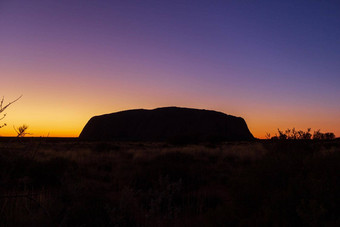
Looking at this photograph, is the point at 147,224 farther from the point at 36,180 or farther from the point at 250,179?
the point at 36,180

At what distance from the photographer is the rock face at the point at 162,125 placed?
82.2 meters

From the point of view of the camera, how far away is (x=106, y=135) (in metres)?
88.3

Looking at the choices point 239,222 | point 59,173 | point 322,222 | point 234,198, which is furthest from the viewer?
point 59,173

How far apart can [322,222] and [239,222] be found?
942 millimetres

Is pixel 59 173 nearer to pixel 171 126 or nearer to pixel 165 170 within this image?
pixel 165 170

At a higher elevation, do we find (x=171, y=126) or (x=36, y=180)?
(x=171, y=126)

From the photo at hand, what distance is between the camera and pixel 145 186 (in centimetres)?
861

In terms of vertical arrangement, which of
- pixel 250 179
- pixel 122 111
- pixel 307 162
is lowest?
pixel 250 179

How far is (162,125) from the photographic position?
84.2m

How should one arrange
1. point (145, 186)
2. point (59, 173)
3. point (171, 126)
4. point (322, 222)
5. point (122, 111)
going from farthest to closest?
point (122, 111), point (171, 126), point (59, 173), point (145, 186), point (322, 222)

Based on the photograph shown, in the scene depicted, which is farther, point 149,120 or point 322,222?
point 149,120


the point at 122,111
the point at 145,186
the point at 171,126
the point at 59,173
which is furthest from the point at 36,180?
the point at 122,111

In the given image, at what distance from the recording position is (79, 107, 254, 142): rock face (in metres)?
82.2

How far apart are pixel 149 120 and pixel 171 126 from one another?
8.69 m
